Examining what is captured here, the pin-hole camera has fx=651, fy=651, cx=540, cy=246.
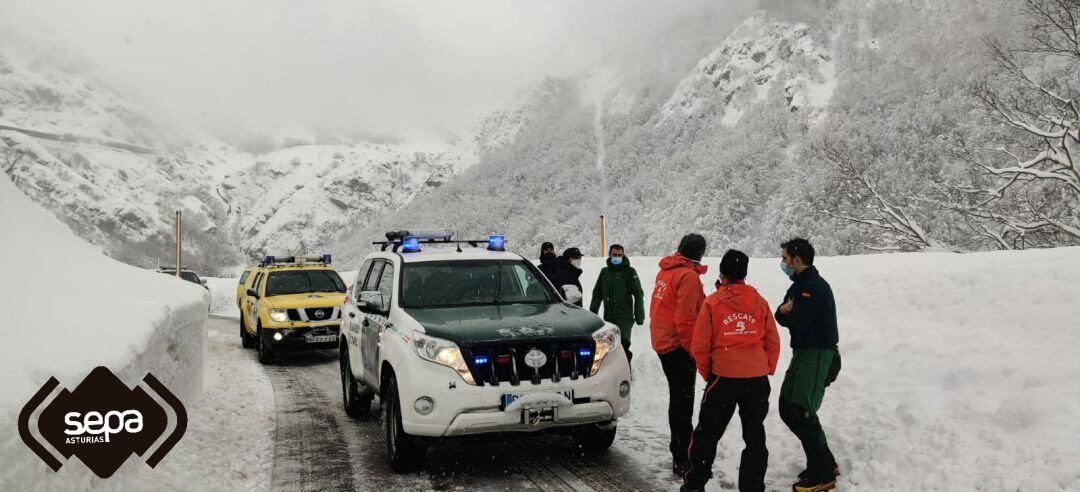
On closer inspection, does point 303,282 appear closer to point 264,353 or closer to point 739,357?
point 264,353

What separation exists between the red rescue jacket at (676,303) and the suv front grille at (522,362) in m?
0.65

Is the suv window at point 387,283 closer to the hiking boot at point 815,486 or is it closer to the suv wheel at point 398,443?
the suv wheel at point 398,443

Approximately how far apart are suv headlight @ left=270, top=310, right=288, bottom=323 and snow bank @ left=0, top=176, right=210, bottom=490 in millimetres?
4196

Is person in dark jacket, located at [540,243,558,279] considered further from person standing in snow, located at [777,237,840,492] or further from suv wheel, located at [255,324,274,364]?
suv wheel, located at [255,324,274,364]

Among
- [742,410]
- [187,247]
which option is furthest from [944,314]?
[187,247]

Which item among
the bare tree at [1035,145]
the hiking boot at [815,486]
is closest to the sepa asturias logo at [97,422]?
the hiking boot at [815,486]

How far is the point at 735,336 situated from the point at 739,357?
14 centimetres

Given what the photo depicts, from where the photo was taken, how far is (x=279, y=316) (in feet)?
39.6

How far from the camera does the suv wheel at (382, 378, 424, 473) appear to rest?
17.6ft

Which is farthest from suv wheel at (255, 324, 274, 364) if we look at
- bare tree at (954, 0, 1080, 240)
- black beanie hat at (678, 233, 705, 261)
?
bare tree at (954, 0, 1080, 240)

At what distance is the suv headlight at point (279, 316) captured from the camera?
1206cm

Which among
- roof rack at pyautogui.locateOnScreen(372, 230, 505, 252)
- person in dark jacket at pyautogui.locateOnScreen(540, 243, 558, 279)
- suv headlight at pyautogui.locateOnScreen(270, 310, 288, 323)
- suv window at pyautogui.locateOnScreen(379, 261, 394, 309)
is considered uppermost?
roof rack at pyautogui.locateOnScreen(372, 230, 505, 252)

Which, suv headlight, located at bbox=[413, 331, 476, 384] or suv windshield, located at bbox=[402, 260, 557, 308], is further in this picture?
suv windshield, located at bbox=[402, 260, 557, 308]

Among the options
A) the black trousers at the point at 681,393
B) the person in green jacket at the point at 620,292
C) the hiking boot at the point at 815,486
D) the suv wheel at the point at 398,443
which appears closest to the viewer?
the hiking boot at the point at 815,486
